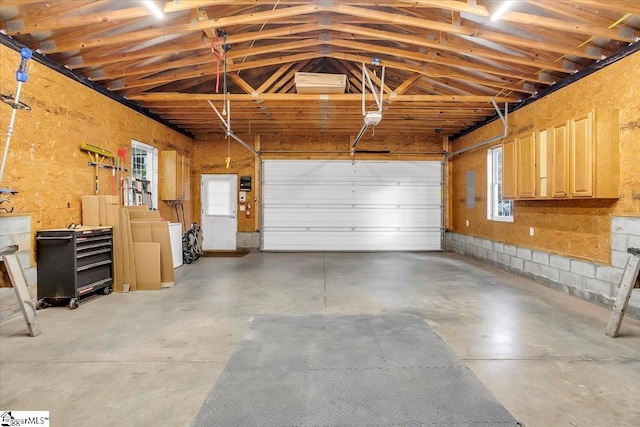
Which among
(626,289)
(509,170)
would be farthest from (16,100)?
(509,170)

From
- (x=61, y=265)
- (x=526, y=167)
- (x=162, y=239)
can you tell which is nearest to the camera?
(x=61, y=265)

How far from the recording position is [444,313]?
3834mm

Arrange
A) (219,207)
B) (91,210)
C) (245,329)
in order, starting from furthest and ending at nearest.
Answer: (219,207), (91,210), (245,329)

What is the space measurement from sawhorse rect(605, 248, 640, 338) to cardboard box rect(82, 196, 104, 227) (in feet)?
20.7

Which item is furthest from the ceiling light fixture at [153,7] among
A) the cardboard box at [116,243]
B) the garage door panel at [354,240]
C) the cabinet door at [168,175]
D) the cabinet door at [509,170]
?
the garage door panel at [354,240]

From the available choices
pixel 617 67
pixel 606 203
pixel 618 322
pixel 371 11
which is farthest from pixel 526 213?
pixel 371 11

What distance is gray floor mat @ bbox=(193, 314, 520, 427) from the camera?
192cm

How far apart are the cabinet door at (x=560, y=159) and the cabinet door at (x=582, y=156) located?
78 mm

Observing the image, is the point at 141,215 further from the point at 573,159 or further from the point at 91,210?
the point at 573,159

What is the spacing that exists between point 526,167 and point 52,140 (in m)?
6.94

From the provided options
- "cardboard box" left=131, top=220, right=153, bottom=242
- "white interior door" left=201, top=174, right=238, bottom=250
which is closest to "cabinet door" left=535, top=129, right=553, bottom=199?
"cardboard box" left=131, top=220, right=153, bottom=242

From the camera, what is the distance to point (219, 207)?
9336 millimetres

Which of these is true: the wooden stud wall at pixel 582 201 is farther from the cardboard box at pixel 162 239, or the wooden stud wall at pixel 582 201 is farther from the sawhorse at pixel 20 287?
the sawhorse at pixel 20 287

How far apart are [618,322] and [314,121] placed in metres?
6.32
